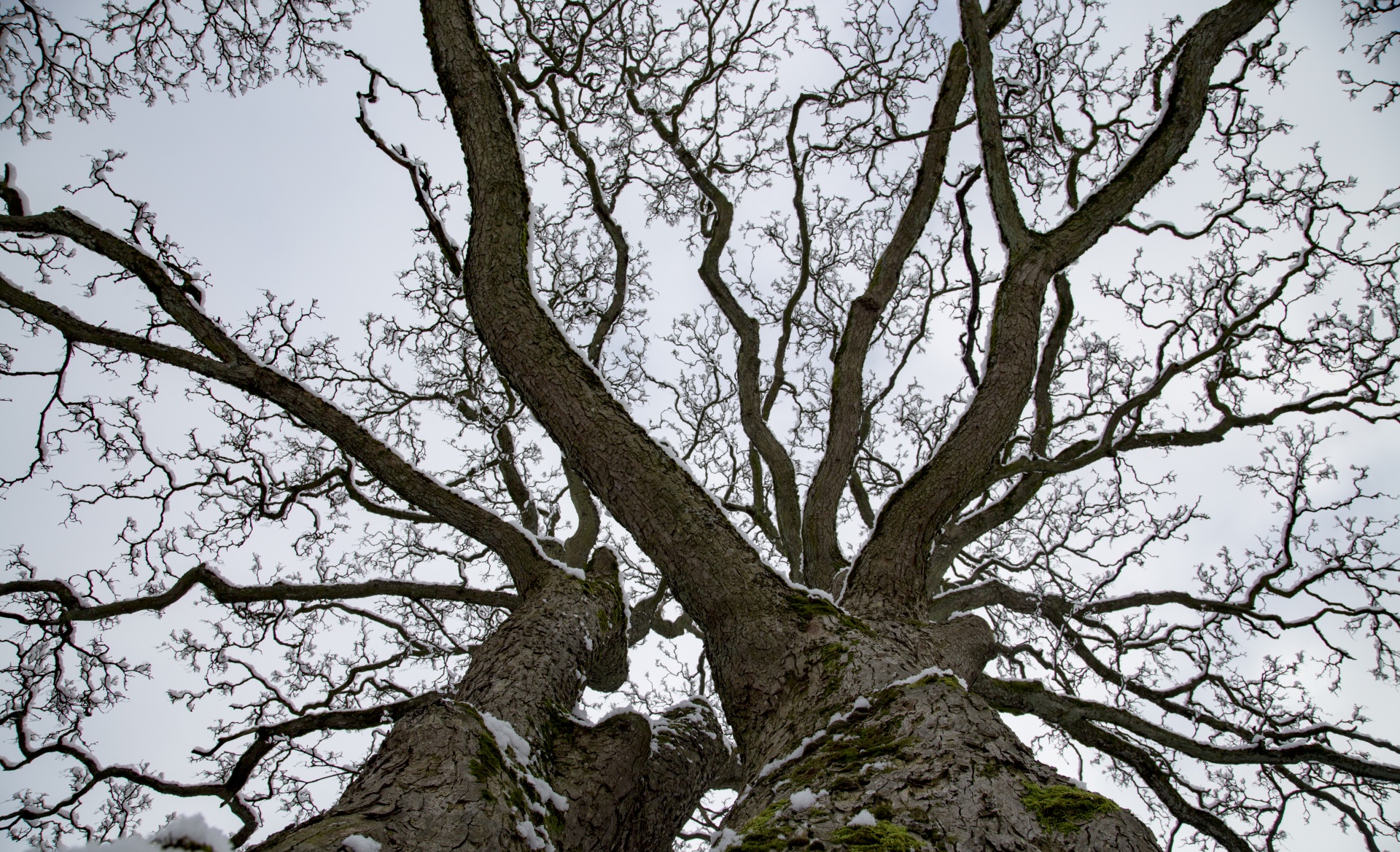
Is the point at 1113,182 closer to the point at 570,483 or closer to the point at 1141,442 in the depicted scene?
the point at 1141,442

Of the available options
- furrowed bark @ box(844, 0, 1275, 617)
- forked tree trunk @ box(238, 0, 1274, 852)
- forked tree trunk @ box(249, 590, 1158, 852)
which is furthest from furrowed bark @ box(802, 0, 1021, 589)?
forked tree trunk @ box(249, 590, 1158, 852)

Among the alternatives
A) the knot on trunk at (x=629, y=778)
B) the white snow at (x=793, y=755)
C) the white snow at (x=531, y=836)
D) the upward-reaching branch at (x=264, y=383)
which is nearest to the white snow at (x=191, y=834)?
the white snow at (x=531, y=836)

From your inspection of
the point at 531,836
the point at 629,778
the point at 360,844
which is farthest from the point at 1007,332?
the point at 360,844

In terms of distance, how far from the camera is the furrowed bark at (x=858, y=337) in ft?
16.0

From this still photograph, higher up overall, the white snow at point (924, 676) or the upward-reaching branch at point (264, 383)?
the upward-reaching branch at point (264, 383)

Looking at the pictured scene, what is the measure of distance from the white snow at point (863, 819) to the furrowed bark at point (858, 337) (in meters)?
3.35

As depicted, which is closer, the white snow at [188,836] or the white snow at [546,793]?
the white snow at [188,836]

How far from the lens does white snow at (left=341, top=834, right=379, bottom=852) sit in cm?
144

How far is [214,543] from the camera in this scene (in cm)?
523

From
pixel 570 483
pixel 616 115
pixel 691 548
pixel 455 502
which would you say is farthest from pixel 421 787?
pixel 616 115

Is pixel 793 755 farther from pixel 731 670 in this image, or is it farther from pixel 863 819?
pixel 731 670

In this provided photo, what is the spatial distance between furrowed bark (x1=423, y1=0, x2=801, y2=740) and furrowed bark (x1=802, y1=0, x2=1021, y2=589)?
2.28 meters

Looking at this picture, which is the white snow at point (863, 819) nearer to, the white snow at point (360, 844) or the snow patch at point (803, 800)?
the snow patch at point (803, 800)

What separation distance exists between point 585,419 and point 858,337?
2.89m
